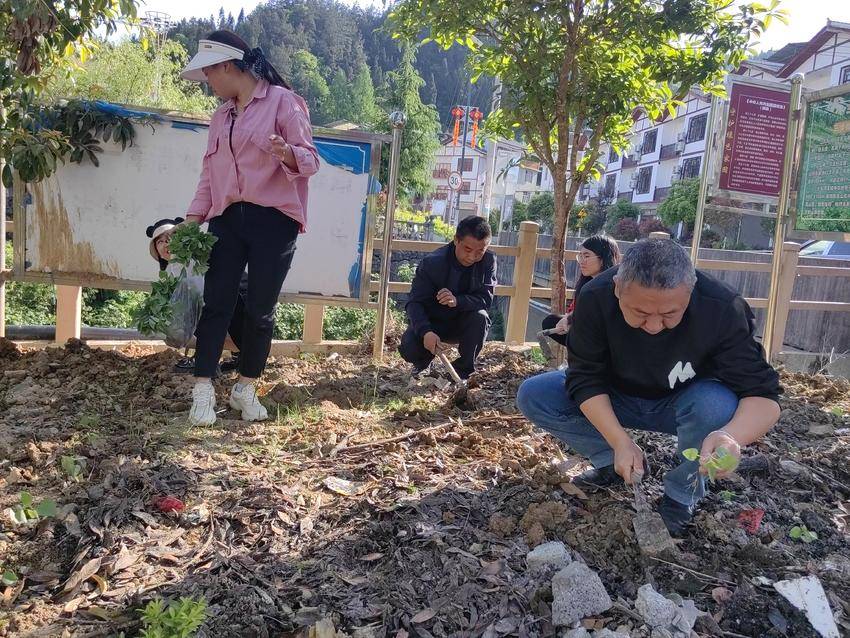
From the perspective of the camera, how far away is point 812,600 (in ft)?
6.88

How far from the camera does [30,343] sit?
489 cm

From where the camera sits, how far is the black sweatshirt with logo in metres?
2.39

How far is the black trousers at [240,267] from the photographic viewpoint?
3.46 meters

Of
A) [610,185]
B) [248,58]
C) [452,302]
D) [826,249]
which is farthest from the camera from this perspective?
[610,185]

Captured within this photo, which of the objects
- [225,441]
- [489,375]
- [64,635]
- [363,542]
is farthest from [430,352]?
[64,635]

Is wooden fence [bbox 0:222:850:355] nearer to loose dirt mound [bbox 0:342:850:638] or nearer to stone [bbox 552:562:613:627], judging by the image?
loose dirt mound [bbox 0:342:850:638]

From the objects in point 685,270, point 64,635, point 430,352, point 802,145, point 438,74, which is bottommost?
point 64,635

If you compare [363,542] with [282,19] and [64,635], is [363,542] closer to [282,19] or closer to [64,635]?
[64,635]

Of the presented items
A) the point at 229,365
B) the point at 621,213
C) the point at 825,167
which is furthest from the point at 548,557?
the point at 621,213

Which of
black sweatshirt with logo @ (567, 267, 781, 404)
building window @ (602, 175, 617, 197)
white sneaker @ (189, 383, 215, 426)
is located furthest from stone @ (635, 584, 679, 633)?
building window @ (602, 175, 617, 197)

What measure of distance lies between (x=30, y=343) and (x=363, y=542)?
11.9 feet

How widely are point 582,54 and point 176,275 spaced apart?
325 cm

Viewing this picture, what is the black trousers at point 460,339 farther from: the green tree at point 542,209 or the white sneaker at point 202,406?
the green tree at point 542,209

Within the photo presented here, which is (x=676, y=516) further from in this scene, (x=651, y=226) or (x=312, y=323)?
(x=651, y=226)
